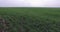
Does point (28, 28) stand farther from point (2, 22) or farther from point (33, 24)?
point (2, 22)

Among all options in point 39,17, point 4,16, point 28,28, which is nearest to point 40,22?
point 39,17

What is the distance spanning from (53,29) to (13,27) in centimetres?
116

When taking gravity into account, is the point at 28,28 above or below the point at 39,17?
below

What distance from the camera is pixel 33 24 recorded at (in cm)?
420

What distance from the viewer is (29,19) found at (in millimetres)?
4223

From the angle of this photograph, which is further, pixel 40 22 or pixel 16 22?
pixel 16 22

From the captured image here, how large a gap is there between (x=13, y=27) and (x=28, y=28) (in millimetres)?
457

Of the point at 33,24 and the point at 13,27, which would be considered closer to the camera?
the point at 33,24

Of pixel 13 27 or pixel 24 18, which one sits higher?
pixel 24 18

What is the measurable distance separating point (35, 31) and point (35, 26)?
6.3 inches

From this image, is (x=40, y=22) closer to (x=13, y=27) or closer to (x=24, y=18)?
(x=24, y=18)

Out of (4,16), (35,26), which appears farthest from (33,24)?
(4,16)

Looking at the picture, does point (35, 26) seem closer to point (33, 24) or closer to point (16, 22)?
point (33, 24)

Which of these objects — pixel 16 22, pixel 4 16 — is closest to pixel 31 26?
pixel 16 22
